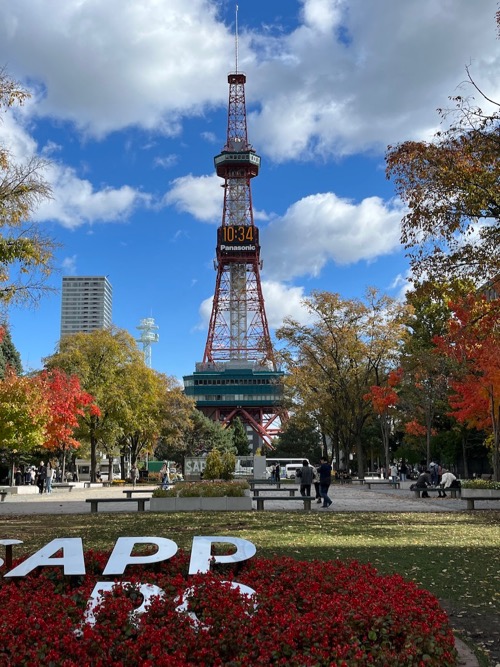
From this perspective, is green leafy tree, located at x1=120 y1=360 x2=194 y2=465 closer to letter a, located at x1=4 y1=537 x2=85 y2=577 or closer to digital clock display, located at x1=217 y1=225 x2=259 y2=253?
letter a, located at x1=4 y1=537 x2=85 y2=577

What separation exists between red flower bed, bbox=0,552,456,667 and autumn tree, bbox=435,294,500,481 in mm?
10438

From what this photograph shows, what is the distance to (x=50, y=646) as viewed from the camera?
15.6 feet

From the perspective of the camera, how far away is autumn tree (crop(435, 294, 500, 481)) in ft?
51.7

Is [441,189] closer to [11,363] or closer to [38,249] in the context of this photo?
[38,249]

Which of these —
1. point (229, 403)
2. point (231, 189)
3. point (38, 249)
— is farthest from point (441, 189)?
point (231, 189)

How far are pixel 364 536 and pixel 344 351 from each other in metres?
26.3

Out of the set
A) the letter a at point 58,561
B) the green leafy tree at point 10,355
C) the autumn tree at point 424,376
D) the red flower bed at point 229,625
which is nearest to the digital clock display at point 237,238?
the green leafy tree at point 10,355

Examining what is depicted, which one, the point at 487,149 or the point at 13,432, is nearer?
the point at 487,149

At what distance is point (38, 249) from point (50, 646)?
34.4ft

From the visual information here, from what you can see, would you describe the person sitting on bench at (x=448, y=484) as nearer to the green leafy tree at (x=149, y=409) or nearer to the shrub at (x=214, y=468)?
the shrub at (x=214, y=468)

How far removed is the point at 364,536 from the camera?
1318cm

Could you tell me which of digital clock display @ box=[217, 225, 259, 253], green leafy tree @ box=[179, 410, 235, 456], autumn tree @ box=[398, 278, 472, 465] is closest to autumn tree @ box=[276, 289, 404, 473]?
autumn tree @ box=[398, 278, 472, 465]

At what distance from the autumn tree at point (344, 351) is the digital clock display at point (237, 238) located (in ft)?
223

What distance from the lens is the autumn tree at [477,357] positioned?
1576cm
